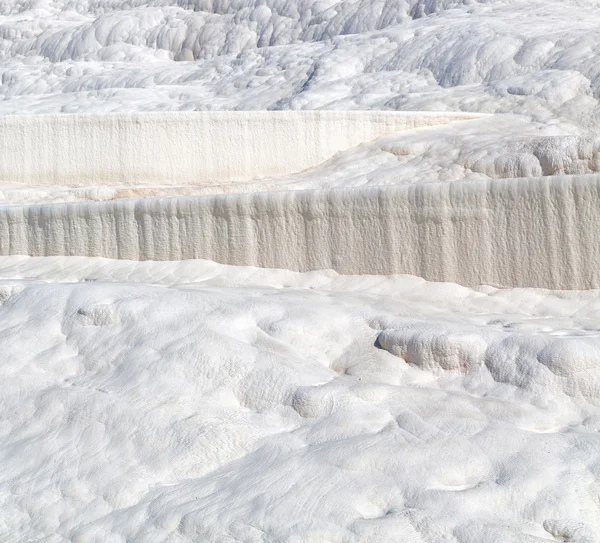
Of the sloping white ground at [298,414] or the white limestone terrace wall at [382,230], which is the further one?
the white limestone terrace wall at [382,230]

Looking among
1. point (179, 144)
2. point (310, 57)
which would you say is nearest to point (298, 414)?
point (179, 144)

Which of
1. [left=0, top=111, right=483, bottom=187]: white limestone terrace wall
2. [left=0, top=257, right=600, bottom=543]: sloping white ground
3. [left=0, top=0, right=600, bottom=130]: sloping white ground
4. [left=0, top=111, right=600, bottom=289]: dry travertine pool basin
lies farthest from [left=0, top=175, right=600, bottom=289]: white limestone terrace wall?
[left=0, top=0, right=600, bottom=130]: sloping white ground

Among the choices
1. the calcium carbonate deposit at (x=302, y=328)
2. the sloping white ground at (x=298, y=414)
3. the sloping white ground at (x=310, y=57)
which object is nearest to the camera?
the sloping white ground at (x=298, y=414)

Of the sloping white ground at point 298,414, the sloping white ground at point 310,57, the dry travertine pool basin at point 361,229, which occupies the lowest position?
the sloping white ground at point 298,414

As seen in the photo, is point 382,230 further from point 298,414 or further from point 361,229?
point 298,414

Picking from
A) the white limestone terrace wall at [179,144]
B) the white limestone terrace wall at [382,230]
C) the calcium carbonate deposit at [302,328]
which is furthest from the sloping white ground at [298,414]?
the white limestone terrace wall at [179,144]

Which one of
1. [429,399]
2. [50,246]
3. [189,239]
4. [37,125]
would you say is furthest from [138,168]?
[429,399]

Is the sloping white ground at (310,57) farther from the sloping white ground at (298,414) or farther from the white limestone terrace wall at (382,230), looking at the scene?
the sloping white ground at (298,414)
